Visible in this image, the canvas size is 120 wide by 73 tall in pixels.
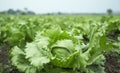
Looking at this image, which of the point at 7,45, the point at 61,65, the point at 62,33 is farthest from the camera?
the point at 7,45

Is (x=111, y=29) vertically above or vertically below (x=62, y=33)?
below

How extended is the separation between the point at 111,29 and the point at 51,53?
15.3ft

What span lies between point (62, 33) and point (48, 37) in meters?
0.20

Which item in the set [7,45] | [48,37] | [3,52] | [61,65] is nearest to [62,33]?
[48,37]

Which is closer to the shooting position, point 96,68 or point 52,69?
point 52,69

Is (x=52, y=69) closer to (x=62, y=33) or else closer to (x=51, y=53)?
(x=51, y=53)

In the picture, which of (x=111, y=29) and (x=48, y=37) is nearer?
(x=48, y=37)

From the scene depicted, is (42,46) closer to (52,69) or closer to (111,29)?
(52,69)

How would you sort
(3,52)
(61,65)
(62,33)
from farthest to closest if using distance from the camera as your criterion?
(3,52) < (62,33) < (61,65)

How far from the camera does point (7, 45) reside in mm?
7285

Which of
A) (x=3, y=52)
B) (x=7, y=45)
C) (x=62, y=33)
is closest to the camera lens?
(x=62, y=33)

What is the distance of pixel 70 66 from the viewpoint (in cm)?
317

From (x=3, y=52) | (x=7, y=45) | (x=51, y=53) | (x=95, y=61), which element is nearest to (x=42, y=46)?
(x=51, y=53)

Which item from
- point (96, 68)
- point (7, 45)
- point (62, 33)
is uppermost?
point (62, 33)
